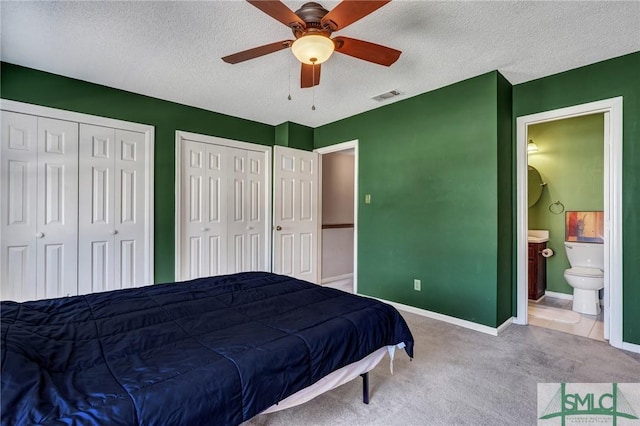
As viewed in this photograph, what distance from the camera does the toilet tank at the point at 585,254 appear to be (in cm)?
357

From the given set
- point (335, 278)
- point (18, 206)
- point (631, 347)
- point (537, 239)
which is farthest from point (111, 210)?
point (537, 239)

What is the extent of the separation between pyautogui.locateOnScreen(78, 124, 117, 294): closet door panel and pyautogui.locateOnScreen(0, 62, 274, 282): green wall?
272 millimetres

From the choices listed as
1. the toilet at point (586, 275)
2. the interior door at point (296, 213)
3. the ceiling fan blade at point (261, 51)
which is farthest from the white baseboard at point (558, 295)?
the ceiling fan blade at point (261, 51)

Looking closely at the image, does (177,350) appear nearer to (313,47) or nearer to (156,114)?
(313,47)

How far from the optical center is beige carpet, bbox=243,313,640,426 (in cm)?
172

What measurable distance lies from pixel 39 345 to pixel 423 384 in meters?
2.07

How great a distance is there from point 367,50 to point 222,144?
104 inches

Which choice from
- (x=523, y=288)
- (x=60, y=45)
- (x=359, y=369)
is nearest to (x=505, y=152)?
(x=523, y=288)

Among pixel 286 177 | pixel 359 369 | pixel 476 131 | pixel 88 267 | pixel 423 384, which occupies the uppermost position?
pixel 476 131

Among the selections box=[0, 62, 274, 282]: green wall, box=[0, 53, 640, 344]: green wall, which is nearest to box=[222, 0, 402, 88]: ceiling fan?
box=[0, 53, 640, 344]: green wall

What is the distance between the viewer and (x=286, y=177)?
430 cm

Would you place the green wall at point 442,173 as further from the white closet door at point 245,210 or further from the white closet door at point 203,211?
the white closet door at point 245,210

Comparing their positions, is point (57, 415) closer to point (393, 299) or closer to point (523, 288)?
point (393, 299)

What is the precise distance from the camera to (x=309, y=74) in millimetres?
2287
